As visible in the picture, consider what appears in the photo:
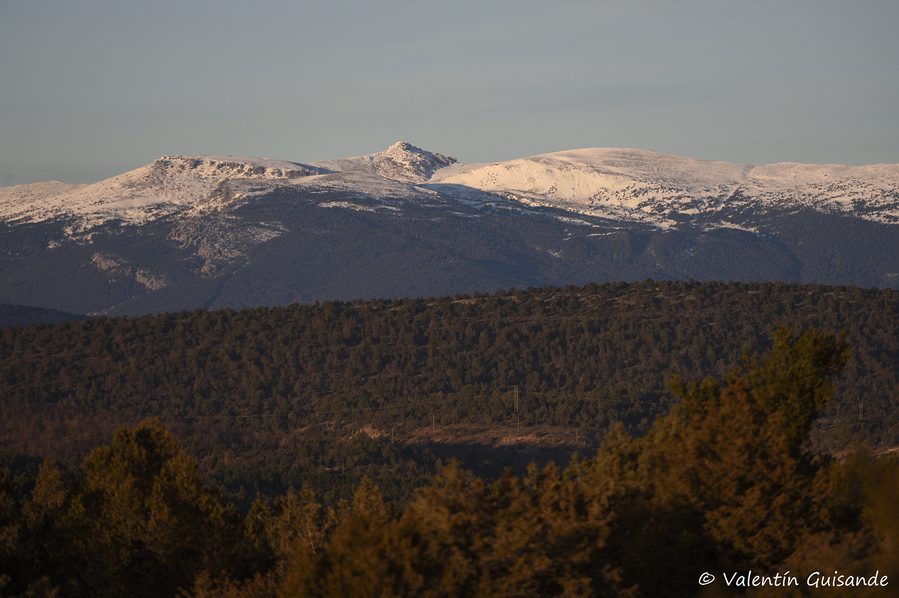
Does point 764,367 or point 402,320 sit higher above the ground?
point 764,367

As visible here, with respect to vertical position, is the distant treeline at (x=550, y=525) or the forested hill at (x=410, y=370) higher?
the distant treeline at (x=550, y=525)

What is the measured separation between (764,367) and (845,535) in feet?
19.4

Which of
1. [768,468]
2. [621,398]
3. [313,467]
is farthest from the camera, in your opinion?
[621,398]

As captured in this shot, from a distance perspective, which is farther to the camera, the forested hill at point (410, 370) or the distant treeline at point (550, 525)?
the forested hill at point (410, 370)

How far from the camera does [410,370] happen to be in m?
86.7

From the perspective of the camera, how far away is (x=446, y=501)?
581 inches

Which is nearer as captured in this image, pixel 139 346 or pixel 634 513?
pixel 634 513

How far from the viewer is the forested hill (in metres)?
68.1

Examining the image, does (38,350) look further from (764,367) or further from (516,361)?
(764,367)

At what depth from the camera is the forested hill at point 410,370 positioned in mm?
68125

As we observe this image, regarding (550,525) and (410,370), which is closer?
(550,525)

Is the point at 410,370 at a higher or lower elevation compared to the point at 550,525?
lower

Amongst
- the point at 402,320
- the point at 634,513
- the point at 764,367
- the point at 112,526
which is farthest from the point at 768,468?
the point at 402,320

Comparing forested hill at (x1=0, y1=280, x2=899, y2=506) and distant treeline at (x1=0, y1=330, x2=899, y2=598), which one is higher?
distant treeline at (x1=0, y1=330, x2=899, y2=598)
